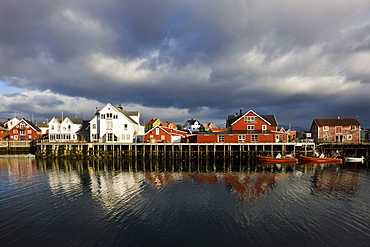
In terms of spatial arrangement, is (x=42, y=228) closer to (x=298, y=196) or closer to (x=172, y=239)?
(x=172, y=239)

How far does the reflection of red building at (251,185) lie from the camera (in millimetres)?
21484

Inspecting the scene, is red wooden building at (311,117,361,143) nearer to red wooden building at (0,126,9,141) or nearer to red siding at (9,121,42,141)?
red siding at (9,121,42,141)

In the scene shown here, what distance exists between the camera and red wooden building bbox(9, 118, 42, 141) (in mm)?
74125

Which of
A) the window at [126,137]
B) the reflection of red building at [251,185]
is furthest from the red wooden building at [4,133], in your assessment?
the reflection of red building at [251,185]

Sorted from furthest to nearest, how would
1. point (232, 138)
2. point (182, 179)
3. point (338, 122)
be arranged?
point (338, 122), point (232, 138), point (182, 179)

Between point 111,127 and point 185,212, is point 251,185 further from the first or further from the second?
point 111,127

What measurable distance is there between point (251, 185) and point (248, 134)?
23297 millimetres

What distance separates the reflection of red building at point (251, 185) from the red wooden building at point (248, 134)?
17.7 metres

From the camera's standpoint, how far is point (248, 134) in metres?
46.9

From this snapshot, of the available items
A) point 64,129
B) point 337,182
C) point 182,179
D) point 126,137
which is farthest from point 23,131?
point 337,182

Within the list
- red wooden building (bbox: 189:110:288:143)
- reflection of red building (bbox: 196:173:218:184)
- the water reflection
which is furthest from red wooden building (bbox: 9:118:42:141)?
reflection of red building (bbox: 196:173:218:184)

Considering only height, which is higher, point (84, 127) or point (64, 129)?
point (84, 127)

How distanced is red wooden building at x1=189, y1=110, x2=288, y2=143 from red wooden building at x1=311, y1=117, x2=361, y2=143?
16.2 m

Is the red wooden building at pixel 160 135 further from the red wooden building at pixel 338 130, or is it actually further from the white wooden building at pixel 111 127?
the red wooden building at pixel 338 130
